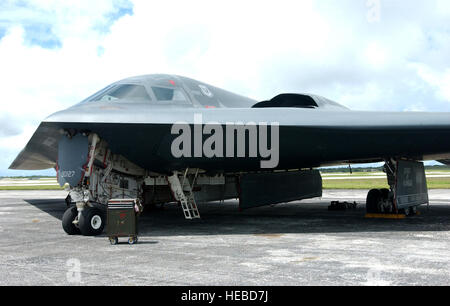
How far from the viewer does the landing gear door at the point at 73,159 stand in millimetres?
9508

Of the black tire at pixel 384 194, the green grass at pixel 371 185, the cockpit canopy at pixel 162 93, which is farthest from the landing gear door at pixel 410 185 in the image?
the green grass at pixel 371 185

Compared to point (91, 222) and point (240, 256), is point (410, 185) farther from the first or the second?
point (91, 222)

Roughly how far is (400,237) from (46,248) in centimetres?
679

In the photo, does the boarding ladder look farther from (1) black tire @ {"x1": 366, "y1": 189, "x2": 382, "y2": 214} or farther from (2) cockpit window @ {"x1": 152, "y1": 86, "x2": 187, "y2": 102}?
(1) black tire @ {"x1": 366, "y1": 189, "x2": 382, "y2": 214}

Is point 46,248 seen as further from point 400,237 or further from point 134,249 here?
point 400,237

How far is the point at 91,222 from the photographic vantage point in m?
9.60

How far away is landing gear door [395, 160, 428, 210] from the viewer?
40.5ft

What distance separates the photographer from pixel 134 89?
11.0 m

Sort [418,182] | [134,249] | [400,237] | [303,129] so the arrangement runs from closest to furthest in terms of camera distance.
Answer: [134,249]
[400,237]
[303,129]
[418,182]

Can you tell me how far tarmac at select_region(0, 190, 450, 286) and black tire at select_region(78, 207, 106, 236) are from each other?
0.24m

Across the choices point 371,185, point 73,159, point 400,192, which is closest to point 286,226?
point 400,192

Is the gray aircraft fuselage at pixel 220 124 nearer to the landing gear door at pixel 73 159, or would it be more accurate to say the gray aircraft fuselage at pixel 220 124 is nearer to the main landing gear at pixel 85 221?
the landing gear door at pixel 73 159

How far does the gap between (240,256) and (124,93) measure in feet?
18.7
